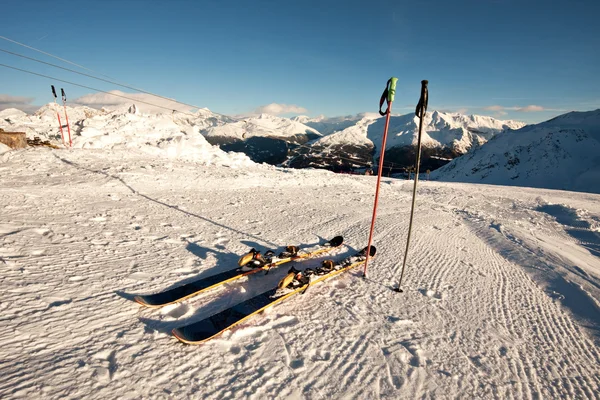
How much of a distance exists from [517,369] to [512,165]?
72.2 m

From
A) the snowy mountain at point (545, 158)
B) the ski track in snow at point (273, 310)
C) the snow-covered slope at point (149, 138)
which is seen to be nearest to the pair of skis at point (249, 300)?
the ski track in snow at point (273, 310)

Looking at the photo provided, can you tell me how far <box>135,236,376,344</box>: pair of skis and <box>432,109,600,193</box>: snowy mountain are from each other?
179 ft

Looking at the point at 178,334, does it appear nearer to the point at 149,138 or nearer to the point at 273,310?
the point at 273,310

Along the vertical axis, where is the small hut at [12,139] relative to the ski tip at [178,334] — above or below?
above

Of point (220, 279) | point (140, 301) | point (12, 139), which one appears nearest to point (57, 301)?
point (140, 301)

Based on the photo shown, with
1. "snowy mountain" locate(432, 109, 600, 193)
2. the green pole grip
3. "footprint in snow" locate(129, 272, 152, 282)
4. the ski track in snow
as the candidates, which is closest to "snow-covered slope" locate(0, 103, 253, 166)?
the ski track in snow

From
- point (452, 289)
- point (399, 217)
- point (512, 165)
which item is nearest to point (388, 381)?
point (452, 289)

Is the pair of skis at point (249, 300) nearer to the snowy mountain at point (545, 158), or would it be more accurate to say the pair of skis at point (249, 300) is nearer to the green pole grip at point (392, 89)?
the green pole grip at point (392, 89)

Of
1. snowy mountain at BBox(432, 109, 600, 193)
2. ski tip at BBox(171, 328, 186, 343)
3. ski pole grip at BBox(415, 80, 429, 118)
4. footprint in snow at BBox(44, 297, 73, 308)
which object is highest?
snowy mountain at BBox(432, 109, 600, 193)

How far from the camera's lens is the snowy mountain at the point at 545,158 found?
47000 millimetres

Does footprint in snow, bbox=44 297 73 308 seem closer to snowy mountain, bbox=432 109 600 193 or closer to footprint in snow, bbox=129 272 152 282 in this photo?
footprint in snow, bbox=129 272 152 282

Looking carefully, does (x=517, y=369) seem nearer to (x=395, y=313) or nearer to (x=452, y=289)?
(x=395, y=313)

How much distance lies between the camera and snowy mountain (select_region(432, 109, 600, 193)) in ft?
154

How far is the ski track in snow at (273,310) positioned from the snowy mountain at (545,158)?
160 ft
